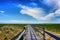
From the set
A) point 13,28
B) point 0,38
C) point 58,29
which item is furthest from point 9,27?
point 58,29

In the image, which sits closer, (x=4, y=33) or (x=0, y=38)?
(x=0, y=38)

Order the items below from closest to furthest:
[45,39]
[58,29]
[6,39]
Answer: [6,39] < [45,39] < [58,29]

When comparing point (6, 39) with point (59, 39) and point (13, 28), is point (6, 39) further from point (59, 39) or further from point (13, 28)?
point (59, 39)

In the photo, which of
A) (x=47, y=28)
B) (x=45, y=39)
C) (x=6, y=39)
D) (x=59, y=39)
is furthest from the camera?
(x=47, y=28)

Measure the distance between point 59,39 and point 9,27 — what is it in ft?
19.2

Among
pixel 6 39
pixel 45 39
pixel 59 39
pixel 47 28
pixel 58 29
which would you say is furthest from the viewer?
pixel 47 28

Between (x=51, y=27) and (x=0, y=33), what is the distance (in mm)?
3274

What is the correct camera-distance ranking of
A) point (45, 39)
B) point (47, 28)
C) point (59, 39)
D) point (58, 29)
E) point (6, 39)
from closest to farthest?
point (59, 39) → point (6, 39) → point (45, 39) → point (58, 29) → point (47, 28)

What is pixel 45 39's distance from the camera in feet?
38.0

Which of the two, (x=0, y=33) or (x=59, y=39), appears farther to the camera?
(x=0, y=33)

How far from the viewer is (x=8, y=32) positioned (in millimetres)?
12953

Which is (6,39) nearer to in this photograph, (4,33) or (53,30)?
(4,33)

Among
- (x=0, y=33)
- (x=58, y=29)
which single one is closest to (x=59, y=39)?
(x=58, y=29)

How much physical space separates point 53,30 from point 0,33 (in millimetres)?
A: 3287
